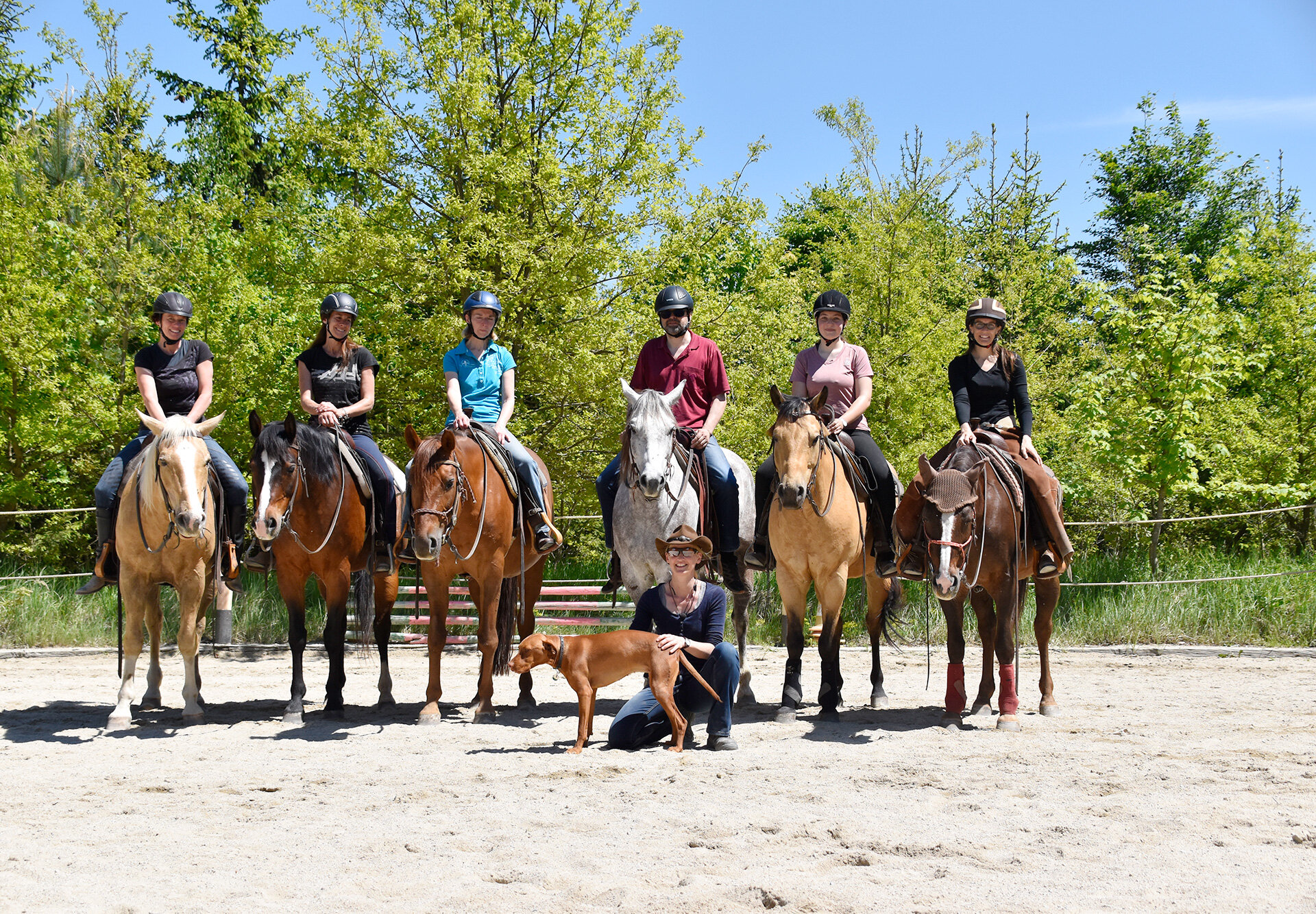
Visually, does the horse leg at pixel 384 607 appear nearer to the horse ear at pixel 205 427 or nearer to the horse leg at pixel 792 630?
the horse ear at pixel 205 427

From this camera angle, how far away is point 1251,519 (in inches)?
683

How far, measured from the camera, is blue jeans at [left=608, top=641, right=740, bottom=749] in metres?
6.78

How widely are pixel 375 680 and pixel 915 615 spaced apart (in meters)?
7.62

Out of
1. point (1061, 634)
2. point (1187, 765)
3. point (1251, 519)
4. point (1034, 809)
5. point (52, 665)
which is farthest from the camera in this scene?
point (1251, 519)

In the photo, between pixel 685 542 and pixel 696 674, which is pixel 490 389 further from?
pixel 696 674

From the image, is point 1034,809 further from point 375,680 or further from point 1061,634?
point 1061,634

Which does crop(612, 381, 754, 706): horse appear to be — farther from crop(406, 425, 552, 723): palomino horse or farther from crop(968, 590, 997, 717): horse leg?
crop(968, 590, 997, 717): horse leg

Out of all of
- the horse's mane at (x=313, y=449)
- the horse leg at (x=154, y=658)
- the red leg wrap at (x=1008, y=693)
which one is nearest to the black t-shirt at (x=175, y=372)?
the horse's mane at (x=313, y=449)

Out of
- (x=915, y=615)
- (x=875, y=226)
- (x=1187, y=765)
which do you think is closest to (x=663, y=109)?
(x=875, y=226)

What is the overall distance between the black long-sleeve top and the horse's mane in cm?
496

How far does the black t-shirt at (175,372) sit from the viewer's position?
872 cm

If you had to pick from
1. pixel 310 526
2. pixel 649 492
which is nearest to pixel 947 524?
pixel 649 492

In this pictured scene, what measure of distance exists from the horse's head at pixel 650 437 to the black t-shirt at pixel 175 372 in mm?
3690

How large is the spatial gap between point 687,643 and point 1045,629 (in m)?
3.59
